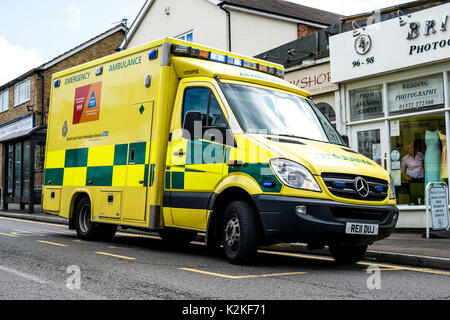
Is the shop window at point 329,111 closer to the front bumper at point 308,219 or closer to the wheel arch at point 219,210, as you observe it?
the wheel arch at point 219,210

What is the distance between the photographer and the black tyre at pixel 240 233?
6.90 meters

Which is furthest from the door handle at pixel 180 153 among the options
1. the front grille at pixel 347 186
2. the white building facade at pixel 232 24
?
the white building facade at pixel 232 24

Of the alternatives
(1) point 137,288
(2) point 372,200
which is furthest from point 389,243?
(1) point 137,288

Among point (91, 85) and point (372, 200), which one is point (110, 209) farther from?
point (372, 200)

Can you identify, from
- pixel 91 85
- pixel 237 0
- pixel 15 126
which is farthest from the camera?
pixel 15 126

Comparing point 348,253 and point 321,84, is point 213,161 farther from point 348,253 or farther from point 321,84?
point 321,84

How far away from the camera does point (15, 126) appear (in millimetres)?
33812

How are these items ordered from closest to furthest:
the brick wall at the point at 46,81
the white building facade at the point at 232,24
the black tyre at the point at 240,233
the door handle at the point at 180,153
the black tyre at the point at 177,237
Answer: the black tyre at the point at 240,233 < the door handle at the point at 180,153 < the black tyre at the point at 177,237 < the white building facade at the point at 232,24 < the brick wall at the point at 46,81

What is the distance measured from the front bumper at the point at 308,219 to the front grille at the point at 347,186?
14 centimetres

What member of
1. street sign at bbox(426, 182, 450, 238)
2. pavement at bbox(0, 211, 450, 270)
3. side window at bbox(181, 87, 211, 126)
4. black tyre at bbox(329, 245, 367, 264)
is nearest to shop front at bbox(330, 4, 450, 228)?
street sign at bbox(426, 182, 450, 238)

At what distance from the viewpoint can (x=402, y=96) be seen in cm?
1331

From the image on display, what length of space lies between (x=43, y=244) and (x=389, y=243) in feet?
19.9

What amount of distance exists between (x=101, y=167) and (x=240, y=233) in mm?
3797

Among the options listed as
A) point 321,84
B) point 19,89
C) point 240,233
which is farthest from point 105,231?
point 19,89
